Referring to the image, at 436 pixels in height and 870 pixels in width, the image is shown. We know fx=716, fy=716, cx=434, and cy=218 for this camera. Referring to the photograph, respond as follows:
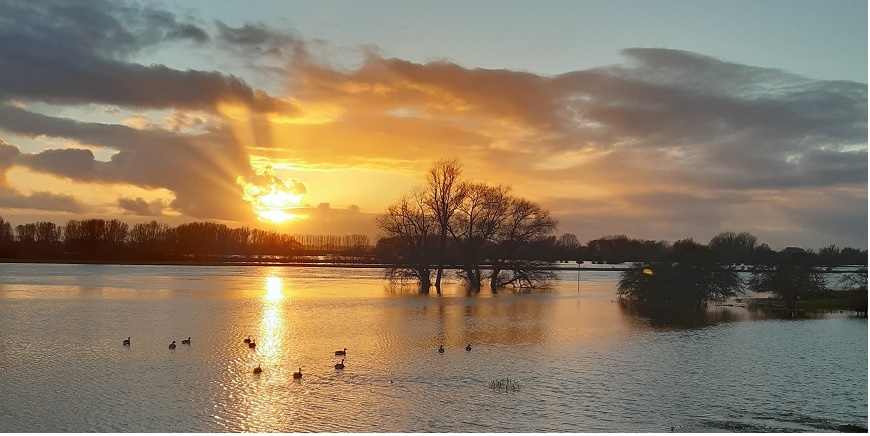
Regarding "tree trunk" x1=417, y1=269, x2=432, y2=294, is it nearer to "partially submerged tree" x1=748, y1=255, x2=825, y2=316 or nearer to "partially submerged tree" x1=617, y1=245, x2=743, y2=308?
"partially submerged tree" x1=617, y1=245, x2=743, y2=308

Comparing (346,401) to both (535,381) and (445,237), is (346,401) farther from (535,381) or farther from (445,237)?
(445,237)

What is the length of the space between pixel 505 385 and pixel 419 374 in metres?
3.66

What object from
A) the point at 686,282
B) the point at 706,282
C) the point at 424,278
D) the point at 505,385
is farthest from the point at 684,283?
the point at 505,385

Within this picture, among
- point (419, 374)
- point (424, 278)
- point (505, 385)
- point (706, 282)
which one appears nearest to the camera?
point (505, 385)

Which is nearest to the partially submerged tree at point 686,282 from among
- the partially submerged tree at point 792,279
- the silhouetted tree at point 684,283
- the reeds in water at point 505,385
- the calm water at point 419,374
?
the silhouetted tree at point 684,283

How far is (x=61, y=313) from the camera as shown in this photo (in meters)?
47.2

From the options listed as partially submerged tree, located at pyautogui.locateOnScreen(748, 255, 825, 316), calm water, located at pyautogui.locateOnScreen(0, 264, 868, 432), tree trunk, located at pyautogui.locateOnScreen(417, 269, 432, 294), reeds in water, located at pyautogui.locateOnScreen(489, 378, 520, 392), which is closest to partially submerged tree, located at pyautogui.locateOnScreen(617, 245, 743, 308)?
partially submerged tree, located at pyautogui.locateOnScreen(748, 255, 825, 316)

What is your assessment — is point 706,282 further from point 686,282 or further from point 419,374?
point 419,374

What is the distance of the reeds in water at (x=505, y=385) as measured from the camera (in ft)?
78.4

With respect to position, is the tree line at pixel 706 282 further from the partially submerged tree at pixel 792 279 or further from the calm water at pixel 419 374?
the calm water at pixel 419 374

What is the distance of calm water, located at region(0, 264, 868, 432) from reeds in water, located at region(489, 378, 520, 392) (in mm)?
311

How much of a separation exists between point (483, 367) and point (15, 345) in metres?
21.0

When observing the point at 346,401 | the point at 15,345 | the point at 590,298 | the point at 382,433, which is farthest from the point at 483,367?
the point at 590,298

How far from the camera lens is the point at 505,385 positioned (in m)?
24.5
